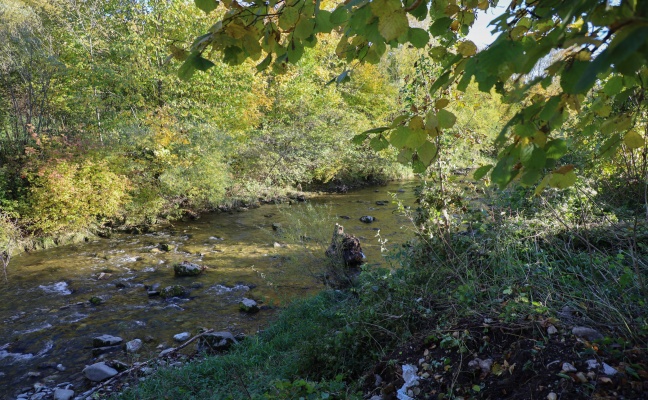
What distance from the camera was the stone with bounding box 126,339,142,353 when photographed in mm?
5707

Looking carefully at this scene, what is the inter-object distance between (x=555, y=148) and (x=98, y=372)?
572 centimetres

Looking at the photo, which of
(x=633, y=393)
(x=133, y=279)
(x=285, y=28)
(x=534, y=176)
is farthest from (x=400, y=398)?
(x=133, y=279)

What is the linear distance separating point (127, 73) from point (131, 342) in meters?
11.6

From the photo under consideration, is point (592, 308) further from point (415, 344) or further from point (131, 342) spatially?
point (131, 342)

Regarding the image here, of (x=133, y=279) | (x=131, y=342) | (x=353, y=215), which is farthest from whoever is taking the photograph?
(x=353, y=215)

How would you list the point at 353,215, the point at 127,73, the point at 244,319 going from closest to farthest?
the point at 244,319
the point at 353,215
the point at 127,73

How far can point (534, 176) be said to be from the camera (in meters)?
1.24

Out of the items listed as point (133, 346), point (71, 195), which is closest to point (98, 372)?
point (133, 346)

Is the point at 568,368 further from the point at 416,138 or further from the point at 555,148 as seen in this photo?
the point at 416,138

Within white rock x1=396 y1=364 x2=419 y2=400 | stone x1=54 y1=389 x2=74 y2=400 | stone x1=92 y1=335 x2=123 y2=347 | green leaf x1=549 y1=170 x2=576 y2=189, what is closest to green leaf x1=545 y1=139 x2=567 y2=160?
green leaf x1=549 y1=170 x2=576 y2=189

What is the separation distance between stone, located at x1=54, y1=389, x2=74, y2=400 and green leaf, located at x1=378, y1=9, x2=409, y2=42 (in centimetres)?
535

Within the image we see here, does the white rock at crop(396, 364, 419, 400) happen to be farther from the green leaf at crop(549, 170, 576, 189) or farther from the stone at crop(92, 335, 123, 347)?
the stone at crop(92, 335, 123, 347)

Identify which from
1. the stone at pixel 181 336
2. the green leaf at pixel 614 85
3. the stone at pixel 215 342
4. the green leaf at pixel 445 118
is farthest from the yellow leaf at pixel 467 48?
the stone at pixel 181 336

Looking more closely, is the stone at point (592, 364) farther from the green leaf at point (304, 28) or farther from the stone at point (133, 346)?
the stone at point (133, 346)
